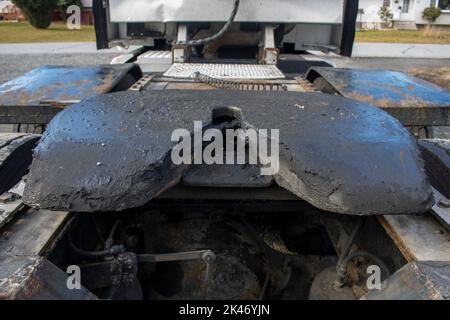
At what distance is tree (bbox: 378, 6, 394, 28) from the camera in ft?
87.5

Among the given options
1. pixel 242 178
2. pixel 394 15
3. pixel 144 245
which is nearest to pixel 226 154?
pixel 242 178

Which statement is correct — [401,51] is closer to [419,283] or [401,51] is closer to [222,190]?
[222,190]

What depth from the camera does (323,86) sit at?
264 cm

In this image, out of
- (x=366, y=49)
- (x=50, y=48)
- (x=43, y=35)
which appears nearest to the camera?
(x=50, y=48)

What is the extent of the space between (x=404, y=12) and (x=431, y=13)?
235 cm

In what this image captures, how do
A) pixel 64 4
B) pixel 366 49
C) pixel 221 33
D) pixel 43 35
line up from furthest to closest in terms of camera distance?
pixel 64 4, pixel 43 35, pixel 366 49, pixel 221 33

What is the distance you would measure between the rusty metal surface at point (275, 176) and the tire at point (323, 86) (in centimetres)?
99

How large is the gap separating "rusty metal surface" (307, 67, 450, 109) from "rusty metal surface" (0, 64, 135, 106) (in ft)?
4.09

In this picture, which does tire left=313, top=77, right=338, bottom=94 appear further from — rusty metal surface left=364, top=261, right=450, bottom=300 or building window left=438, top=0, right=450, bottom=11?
building window left=438, top=0, right=450, bottom=11

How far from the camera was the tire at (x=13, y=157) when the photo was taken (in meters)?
1.67

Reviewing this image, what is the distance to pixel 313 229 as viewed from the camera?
6.94 ft

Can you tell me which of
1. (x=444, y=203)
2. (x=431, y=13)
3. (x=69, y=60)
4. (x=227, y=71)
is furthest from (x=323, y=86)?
(x=431, y=13)

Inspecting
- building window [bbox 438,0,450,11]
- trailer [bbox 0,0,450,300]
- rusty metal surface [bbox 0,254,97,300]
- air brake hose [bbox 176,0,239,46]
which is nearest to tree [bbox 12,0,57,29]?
air brake hose [bbox 176,0,239,46]

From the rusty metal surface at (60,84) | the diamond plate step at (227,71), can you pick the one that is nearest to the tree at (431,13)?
the diamond plate step at (227,71)
